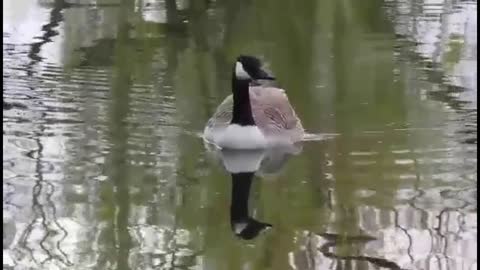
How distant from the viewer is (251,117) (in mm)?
6629

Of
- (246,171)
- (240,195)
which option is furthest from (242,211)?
(246,171)

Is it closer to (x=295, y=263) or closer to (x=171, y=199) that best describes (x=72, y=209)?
(x=171, y=199)

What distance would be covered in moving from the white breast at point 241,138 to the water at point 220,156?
112 mm

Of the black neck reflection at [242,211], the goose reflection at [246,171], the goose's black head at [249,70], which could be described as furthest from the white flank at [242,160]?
the goose's black head at [249,70]

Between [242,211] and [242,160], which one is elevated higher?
[242,211]

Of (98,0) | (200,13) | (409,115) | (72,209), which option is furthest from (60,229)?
(98,0)

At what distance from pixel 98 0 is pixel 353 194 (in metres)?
7.35

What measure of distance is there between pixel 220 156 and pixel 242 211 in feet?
3.33

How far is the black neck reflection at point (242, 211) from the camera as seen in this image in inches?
208

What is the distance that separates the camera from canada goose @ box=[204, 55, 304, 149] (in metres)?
6.46

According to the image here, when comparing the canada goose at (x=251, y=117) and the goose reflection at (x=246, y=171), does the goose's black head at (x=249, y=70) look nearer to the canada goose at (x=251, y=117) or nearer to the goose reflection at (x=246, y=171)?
the canada goose at (x=251, y=117)

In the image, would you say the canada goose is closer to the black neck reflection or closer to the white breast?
the white breast

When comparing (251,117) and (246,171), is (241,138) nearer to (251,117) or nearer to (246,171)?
(251,117)

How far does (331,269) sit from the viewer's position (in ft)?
15.7
